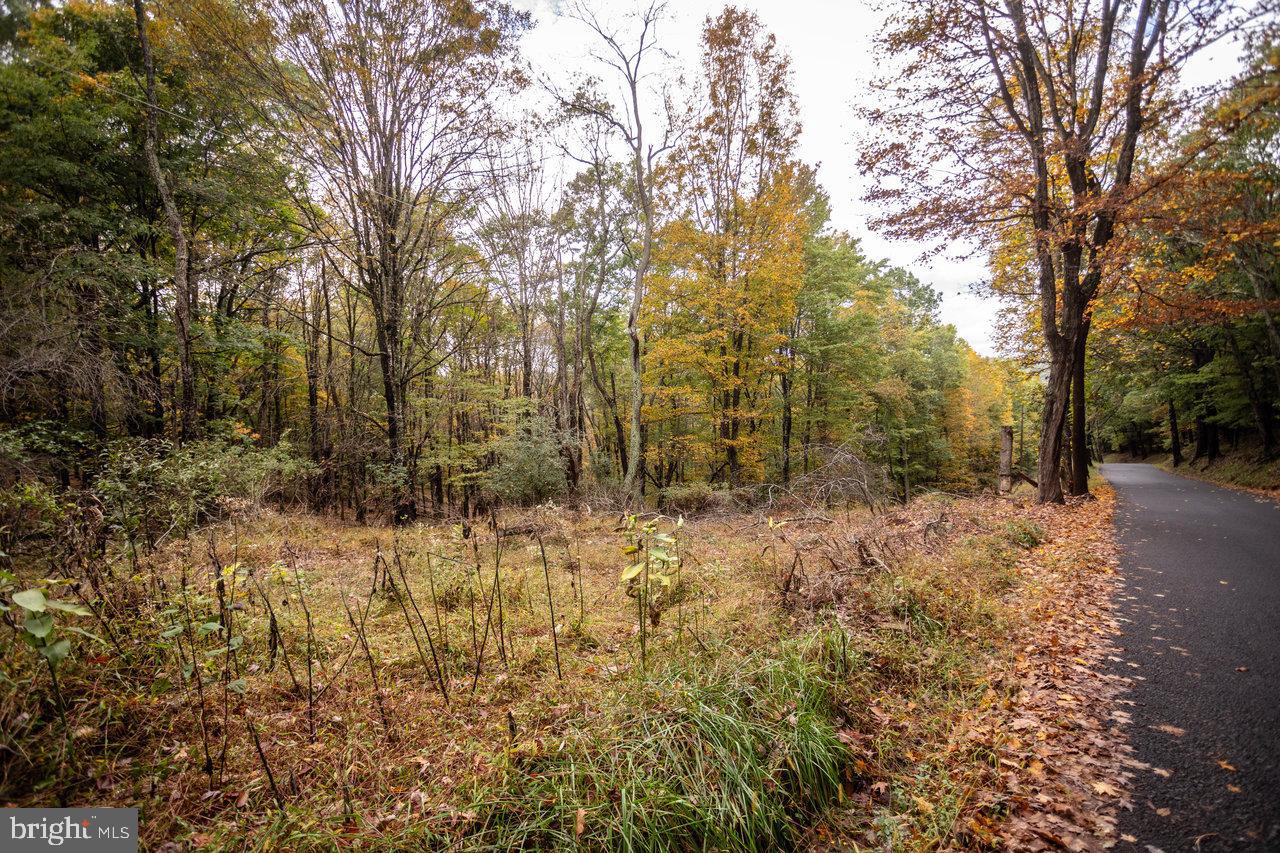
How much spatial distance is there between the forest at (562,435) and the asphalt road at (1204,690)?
27 centimetres

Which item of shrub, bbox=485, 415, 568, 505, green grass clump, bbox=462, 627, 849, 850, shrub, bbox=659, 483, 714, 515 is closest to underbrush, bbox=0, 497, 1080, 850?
green grass clump, bbox=462, 627, 849, 850

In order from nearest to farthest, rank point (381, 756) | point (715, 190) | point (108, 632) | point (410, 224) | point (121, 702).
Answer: point (121, 702) < point (381, 756) < point (108, 632) < point (410, 224) < point (715, 190)

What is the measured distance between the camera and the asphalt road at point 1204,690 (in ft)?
7.30

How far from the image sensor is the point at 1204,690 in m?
3.21

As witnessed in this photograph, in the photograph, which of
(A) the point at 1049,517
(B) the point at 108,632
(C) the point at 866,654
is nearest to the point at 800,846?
(C) the point at 866,654

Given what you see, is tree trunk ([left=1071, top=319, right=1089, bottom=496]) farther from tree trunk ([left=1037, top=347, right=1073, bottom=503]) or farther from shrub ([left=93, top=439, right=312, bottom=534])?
shrub ([left=93, top=439, right=312, bottom=534])

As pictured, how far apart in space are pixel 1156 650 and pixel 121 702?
770cm

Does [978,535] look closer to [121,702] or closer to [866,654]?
[866,654]

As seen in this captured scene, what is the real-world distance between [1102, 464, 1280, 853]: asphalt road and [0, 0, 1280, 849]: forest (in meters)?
0.27

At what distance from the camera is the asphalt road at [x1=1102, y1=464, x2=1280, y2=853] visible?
7.30 feet

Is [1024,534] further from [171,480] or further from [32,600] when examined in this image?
→ [171,480]

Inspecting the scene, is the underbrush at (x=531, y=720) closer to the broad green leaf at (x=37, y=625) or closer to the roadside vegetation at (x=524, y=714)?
the roadside vegetation at (x=524, y=714)

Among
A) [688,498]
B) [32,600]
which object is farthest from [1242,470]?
[32,600]

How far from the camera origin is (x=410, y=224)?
37.5ft
